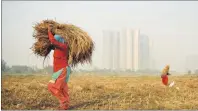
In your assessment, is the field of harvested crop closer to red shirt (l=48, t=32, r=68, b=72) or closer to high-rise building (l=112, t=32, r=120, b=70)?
high-rise building (l=112, t=32, r=120, b=70)

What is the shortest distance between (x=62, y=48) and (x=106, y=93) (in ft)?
5.41

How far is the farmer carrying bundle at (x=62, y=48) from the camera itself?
677cm

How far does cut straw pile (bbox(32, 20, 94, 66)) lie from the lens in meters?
6.82

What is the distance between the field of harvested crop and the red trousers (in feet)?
0.68

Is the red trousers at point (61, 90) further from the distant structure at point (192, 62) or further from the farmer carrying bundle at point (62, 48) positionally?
the distant structure at point (192, 62)

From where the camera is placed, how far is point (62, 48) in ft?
22.1

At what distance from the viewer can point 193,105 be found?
7254 millimetres

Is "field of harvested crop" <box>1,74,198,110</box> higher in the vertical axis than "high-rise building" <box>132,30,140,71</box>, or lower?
lower

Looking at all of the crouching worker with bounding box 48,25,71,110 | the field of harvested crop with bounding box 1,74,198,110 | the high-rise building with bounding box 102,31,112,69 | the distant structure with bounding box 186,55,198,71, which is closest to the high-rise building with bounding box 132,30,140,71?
the field of harvested crop with bounding box 1,74,198,110

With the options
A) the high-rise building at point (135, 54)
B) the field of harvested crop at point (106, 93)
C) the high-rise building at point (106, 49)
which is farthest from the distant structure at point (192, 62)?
the high-rise building at point (106, 49)

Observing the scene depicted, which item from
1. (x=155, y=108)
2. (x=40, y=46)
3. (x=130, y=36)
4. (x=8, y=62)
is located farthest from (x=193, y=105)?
(x=8, y=62)

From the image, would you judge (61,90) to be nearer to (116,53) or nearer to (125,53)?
(116,53)

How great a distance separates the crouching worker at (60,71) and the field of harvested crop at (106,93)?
0.35 meters

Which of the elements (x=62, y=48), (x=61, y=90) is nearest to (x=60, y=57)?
(x=62, y=48)
